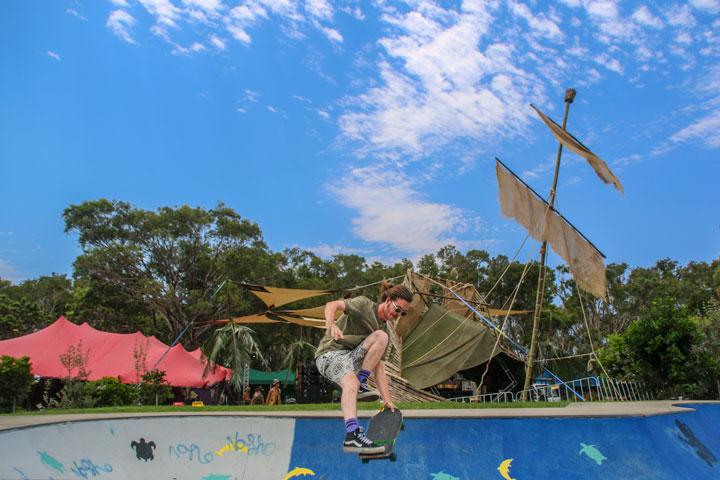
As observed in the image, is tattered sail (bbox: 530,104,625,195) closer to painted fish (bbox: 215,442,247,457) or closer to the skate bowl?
the skate bowl

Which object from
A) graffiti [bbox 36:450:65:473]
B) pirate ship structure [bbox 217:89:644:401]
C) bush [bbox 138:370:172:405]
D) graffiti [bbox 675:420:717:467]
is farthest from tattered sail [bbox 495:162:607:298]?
bush [bbox 138:370:172:405]

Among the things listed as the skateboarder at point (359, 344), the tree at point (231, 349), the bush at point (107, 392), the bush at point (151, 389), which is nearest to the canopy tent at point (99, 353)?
the tree at point (231, 349)

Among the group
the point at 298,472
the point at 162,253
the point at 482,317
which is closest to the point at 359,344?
the point at 298,472

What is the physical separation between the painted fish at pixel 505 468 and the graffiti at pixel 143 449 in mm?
4176

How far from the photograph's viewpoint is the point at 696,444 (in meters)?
5.13

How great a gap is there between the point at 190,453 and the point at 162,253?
92.0 feet

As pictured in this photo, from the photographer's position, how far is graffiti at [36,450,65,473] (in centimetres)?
531

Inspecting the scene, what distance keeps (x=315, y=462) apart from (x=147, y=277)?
95.4ft

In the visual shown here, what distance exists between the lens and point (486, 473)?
179 inches

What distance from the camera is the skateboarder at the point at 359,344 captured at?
164 inches

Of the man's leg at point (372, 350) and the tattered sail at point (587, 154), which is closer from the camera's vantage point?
the man's leg at point (372, 350)

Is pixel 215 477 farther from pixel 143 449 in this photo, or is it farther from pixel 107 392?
pixel 107 392

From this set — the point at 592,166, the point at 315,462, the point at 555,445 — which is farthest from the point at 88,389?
the point at 592,166

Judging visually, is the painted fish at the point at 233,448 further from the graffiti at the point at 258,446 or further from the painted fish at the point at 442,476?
the painted fish at the point at 442,476
